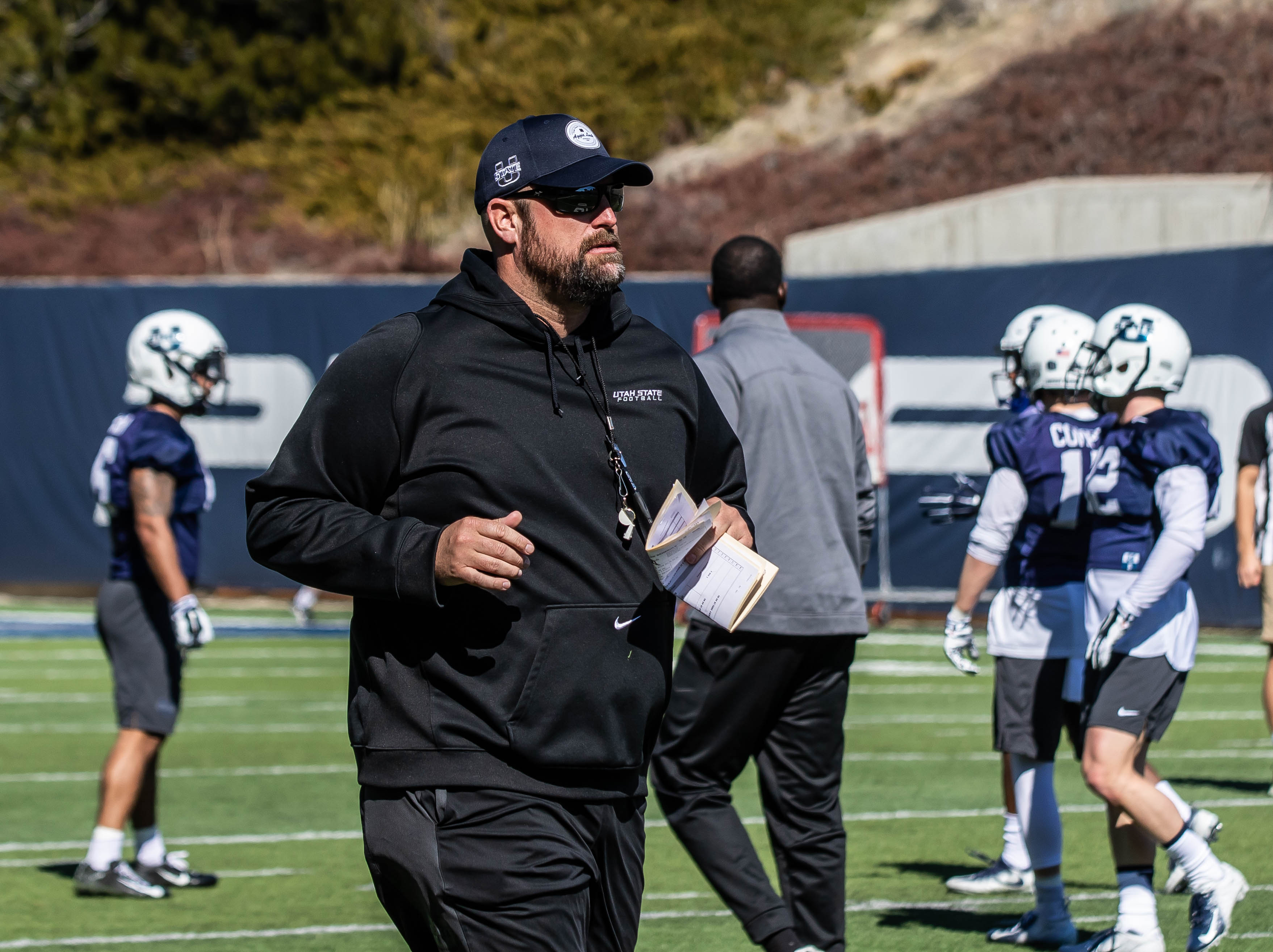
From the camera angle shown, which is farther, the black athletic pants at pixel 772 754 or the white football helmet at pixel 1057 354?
the white football helmet at pixel 1057 354

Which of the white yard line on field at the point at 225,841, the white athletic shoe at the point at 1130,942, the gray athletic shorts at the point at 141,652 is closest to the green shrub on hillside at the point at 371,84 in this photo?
the white yard line on field at the point at 225,841

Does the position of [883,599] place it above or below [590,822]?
below

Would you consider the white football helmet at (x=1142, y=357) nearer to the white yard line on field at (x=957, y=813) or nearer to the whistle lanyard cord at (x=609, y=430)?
the whistle lanyard cord at (x=609, y=430)

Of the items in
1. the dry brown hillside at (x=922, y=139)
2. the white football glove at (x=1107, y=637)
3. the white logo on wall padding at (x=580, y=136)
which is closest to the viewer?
the white logo on wall padding at (x=580, y=136)

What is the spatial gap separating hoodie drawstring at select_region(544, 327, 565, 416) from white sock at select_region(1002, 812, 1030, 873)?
393 centimetres

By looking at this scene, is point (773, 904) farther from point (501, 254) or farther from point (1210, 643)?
point (1210, 643)

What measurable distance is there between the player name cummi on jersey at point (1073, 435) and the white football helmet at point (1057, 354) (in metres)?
0.20

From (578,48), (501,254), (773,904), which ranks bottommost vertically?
(773,904)

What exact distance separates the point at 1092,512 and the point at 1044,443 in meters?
0.37

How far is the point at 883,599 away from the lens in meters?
15.2

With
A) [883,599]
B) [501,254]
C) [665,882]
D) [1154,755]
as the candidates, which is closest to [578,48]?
[883,599]

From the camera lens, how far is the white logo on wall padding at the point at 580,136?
351 cm

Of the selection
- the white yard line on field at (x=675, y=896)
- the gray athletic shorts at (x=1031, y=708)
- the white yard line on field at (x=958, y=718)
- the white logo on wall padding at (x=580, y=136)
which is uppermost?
the white logo on wall padding at (x=580, y=136)

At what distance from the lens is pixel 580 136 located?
11.6 ft
